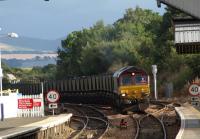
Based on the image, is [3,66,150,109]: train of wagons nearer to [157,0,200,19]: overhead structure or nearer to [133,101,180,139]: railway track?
[133,101,180,139]: railway track

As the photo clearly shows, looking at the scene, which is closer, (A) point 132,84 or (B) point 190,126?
(B) point 190,126

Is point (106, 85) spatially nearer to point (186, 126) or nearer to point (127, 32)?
point (186, 126)

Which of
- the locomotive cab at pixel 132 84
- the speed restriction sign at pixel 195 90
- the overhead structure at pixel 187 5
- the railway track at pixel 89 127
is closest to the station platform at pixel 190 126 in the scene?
the speed restriction sign at pixel 195 90

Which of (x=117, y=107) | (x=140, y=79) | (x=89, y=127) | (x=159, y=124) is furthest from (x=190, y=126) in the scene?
(x=117, y=107)

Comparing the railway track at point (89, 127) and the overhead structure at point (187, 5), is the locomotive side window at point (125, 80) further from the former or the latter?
the overhead structure at point (187, 5)

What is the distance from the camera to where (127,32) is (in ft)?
398

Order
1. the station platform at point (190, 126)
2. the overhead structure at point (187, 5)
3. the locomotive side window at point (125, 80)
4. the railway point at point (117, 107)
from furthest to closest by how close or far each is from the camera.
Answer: the locomotive side window at point (125, 80) < the railway point at point (117, 107) < the station platform at point (190, 126) < the overhead structure at point (187, 5)

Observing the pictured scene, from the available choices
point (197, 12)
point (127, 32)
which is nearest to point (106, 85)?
point (197, 12)

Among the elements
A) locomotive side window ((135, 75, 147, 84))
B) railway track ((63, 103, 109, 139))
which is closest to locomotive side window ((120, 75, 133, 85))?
locomotive side window ((135, 75, 147, 84))

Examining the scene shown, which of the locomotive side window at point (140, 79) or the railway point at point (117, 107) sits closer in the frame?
the railway point at point (117, 107)

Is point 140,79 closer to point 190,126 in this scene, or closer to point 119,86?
point 119,86

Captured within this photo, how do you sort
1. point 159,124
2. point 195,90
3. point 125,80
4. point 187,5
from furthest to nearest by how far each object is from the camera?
point 125,80
point 159,124
point 195,90
point 187,5

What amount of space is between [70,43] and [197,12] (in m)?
107

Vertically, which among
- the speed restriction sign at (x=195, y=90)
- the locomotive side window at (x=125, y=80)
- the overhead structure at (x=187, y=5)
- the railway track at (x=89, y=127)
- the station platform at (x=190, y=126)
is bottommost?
the railway track at (x=89, y=127)
